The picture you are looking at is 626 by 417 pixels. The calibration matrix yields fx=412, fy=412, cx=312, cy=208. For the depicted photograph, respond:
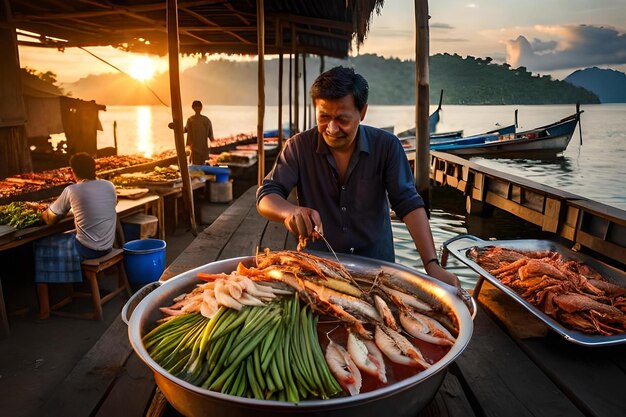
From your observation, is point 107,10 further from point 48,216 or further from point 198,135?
point 48,216

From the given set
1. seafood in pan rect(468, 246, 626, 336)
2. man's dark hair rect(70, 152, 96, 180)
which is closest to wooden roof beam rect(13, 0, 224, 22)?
man's dark hair rect(70, 152, 96, 180)

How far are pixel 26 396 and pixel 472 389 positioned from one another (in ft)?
12.5

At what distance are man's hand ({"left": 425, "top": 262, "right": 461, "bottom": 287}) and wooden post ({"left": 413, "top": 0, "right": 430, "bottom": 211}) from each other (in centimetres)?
647

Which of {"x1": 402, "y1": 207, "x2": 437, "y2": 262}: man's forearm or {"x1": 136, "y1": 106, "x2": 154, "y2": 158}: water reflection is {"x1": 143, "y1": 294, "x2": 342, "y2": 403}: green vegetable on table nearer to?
{"x1": 402, "y1": 207, "x2": 437, "y2": 262}: man's forearm

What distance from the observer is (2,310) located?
14.5ft

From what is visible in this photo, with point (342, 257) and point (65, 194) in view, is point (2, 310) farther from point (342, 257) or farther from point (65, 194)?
point (342, 257)

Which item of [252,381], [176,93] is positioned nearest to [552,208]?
[176,93]

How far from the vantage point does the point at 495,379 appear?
181 cm

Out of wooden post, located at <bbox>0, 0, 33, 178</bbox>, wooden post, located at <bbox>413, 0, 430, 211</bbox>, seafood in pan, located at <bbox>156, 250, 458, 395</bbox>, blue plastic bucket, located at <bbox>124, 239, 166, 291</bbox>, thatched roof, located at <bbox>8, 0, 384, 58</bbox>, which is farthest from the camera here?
wooden post, located at <bbox>0, 0, 33, 178</bbox>

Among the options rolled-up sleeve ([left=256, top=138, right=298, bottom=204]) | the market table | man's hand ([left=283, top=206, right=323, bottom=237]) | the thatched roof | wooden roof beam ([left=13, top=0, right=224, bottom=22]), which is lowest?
the market table

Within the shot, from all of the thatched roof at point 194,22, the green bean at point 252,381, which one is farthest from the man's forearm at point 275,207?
the thatched roof at point 194,22

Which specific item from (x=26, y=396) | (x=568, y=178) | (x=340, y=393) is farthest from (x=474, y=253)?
(x=568, y=178)

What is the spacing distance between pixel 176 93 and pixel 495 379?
246 inches

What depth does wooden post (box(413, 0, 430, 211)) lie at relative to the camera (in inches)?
296
